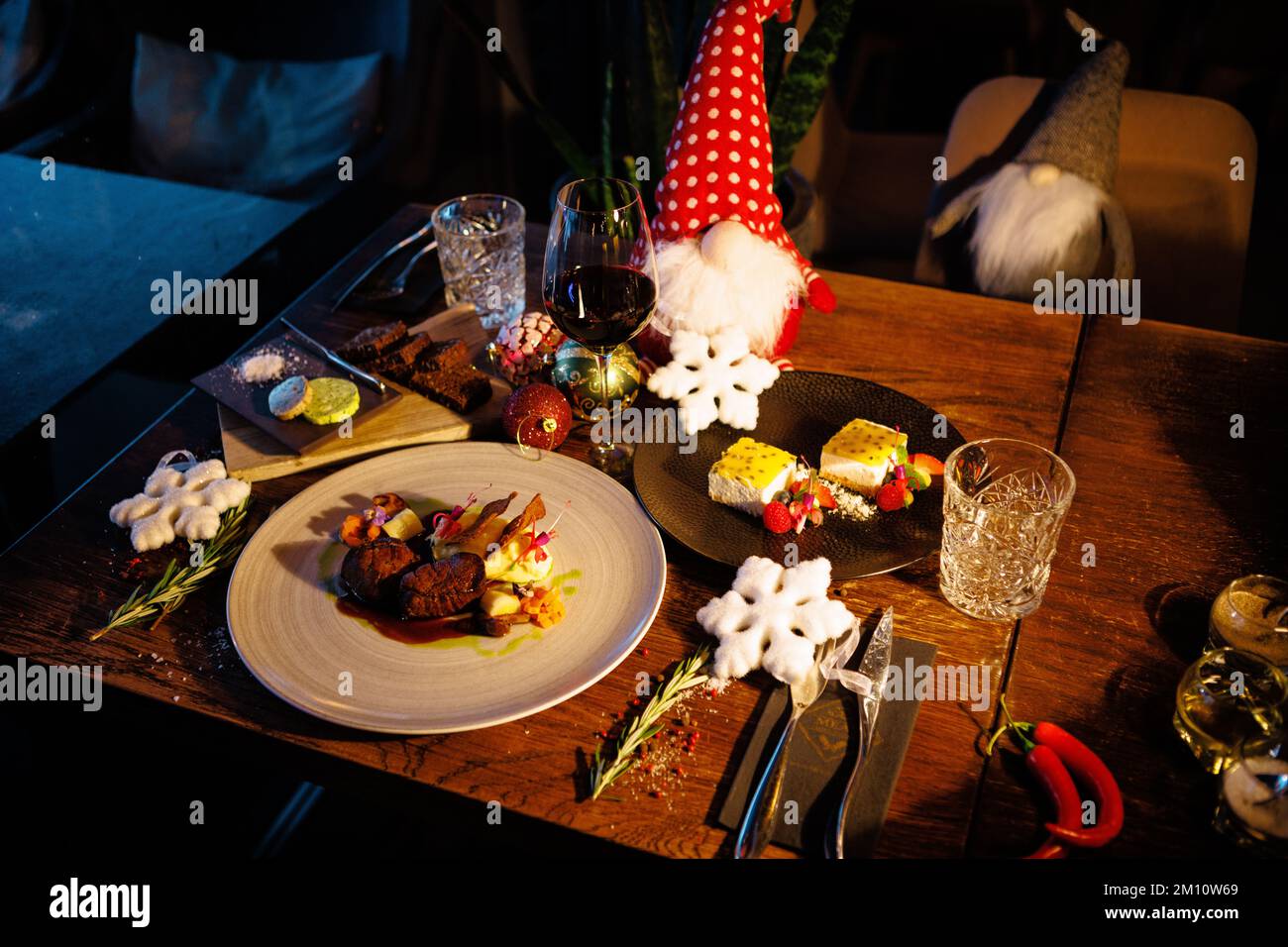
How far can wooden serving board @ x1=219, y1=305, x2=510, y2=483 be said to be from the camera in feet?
4.38

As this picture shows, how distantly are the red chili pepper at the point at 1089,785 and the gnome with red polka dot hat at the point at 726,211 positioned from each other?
69 cm

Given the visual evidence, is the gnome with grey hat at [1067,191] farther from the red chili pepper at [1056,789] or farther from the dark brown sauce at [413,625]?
the dark brown sauce at [413,625]

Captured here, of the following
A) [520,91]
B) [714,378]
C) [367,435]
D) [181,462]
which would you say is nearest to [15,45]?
[520,91]

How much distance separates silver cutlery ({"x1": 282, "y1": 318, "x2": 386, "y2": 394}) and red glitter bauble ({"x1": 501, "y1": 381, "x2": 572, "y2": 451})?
22 centimetres

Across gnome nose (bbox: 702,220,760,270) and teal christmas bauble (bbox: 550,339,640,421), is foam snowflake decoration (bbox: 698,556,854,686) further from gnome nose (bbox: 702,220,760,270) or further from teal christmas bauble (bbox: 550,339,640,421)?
gnome nose (bbox: 702,220,760,270)

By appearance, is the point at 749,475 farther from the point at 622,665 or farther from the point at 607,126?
the point at 607,126

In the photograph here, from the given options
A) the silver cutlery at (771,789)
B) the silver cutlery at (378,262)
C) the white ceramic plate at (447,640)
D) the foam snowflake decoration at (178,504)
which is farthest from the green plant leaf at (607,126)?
the silver cutlery at (771,789)

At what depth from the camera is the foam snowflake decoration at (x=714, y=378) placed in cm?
135

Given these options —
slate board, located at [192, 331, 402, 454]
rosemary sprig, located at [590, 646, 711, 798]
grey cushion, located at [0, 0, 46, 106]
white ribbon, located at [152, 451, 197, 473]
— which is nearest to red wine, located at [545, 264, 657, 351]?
slate board, located at [192, 331, 402, 454]

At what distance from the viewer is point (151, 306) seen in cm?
180

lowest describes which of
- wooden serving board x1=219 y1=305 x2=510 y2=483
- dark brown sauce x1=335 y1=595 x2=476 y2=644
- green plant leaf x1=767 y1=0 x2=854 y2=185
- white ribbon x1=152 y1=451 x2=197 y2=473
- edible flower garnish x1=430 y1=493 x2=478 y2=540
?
white ribbon x1=152 y1=451 x2=197 y2=473

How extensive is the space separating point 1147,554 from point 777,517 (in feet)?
1.40

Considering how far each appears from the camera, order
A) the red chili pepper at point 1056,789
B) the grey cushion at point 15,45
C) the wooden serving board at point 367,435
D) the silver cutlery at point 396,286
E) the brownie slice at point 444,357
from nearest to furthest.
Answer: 1. the red chili pepper at point 1056,789
2. the wooden serving board at point 367,435
3. the brownie slice at point 444,357
4. the silver cutlery at point 396,286
5. the grey cushion at point 15,45
